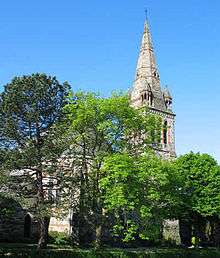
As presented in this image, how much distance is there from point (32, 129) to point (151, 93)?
4072cm

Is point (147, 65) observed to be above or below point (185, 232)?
above

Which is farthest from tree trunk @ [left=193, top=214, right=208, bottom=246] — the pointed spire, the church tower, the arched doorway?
the pointed spire

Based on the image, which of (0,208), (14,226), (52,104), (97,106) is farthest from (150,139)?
(14,226)

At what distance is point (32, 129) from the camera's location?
3722 centimetres

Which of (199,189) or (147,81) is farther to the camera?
(147,81)

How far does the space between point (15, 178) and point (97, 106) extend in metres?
11.1

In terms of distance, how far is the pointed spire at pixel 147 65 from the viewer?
7638cm

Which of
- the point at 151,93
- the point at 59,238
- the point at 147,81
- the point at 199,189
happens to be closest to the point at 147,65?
the point at 147,81

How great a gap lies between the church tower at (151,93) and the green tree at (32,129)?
36.9m

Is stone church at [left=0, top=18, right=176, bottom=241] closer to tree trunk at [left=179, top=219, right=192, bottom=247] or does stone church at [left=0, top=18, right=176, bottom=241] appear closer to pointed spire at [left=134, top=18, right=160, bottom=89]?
pointed spire at [left=134, top=18, right=160, bottom=89]

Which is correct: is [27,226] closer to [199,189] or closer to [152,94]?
[199,189]

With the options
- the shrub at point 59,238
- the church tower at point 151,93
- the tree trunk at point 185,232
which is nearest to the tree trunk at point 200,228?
the tree trunk at point 185,232

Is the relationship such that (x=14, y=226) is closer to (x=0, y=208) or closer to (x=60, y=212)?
(x=0, y=208)

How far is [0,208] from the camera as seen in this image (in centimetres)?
3828
